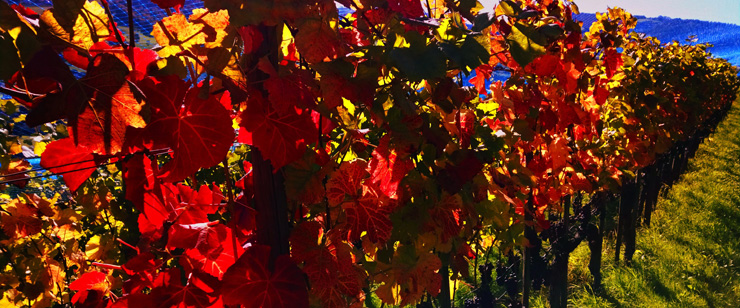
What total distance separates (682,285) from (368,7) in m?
5.03

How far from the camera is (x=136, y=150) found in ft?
3.11

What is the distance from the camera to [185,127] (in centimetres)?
81

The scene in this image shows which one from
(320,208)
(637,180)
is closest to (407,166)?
(320,208)

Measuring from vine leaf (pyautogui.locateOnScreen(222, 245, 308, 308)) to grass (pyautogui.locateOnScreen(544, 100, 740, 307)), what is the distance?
365cm

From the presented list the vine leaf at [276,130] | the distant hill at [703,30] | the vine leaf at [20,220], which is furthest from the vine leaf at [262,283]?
the distant hill at [703,30]

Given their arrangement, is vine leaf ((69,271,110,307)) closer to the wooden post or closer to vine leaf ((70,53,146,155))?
the wooden post

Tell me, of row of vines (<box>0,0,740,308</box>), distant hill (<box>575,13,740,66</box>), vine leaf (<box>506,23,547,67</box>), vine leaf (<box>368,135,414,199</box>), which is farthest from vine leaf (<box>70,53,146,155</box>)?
distant hill (<box>575,13,740,66</box>)

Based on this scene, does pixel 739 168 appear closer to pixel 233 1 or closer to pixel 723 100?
pixel 723 100

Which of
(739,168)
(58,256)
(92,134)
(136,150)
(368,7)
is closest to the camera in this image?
(92,134)

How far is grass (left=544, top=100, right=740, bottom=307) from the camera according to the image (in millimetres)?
4715

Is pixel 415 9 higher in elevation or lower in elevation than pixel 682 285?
higher

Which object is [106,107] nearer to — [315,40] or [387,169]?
[315,40]

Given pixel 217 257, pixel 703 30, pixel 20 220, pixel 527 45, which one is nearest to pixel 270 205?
pixel 217 257

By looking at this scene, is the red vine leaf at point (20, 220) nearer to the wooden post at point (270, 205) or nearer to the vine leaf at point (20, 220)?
the vine leaf at point (20, 220)
